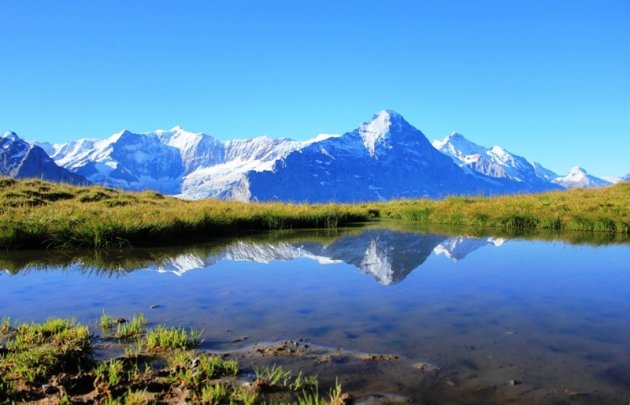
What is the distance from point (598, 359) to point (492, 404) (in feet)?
8.32

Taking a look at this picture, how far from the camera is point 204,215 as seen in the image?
88.5ft

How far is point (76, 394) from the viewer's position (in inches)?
240

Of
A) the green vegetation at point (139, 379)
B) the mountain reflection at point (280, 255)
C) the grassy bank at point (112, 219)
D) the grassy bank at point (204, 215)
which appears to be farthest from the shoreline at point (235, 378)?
the grassy bank at point (204, 215)

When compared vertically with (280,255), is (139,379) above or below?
below

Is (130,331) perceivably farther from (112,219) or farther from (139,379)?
(112,219)

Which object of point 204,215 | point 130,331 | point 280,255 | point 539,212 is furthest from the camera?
point 539,212

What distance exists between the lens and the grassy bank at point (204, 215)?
66.6 ft

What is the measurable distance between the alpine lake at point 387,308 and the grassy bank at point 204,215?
1432 millimetres

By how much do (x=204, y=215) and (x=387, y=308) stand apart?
1804 centimetres

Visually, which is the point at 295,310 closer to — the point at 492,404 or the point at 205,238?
the point at 492,404

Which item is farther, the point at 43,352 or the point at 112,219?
the point at 112,219

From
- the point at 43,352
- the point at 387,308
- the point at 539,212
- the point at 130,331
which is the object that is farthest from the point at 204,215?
the point at 539,212

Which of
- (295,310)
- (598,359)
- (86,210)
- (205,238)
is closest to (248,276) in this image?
(295,310)

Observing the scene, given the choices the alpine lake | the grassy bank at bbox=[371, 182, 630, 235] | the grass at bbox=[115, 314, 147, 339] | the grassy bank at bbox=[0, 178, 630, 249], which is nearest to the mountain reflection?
the alpine lake
